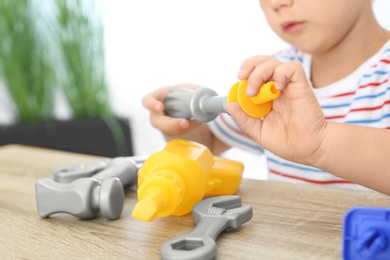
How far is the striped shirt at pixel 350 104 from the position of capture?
2.70 ft

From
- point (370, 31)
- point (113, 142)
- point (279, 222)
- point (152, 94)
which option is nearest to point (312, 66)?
point (370, 31)

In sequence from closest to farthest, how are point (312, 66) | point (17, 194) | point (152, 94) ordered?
point (17, 194)
point (152, 94)
point (312, 66)

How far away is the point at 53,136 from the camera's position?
6.01 feet

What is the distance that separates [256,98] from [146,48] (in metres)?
1.28

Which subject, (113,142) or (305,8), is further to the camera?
(113,142)

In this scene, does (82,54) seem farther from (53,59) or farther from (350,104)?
(350,104)

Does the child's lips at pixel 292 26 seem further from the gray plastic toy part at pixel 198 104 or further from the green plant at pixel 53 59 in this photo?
the green plant at pixel 53 59

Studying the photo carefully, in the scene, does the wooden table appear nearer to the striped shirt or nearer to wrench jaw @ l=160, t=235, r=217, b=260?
wrench jaw @ l=160, t=235, r=217, b=260

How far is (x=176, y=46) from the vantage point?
1.70 metres

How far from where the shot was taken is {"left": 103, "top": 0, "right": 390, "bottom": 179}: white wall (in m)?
1.53

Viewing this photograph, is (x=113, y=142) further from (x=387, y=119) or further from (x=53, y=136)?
(x=387, y=119)

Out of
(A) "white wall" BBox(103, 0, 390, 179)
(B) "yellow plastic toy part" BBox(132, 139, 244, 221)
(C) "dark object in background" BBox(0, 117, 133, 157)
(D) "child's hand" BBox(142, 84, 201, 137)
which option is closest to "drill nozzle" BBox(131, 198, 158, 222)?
(B) "yellow plastic toy part" BBox(132, 139, 244, 221)

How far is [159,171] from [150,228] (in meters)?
0.06

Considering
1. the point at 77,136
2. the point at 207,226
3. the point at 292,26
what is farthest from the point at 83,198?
the point at 77,136
